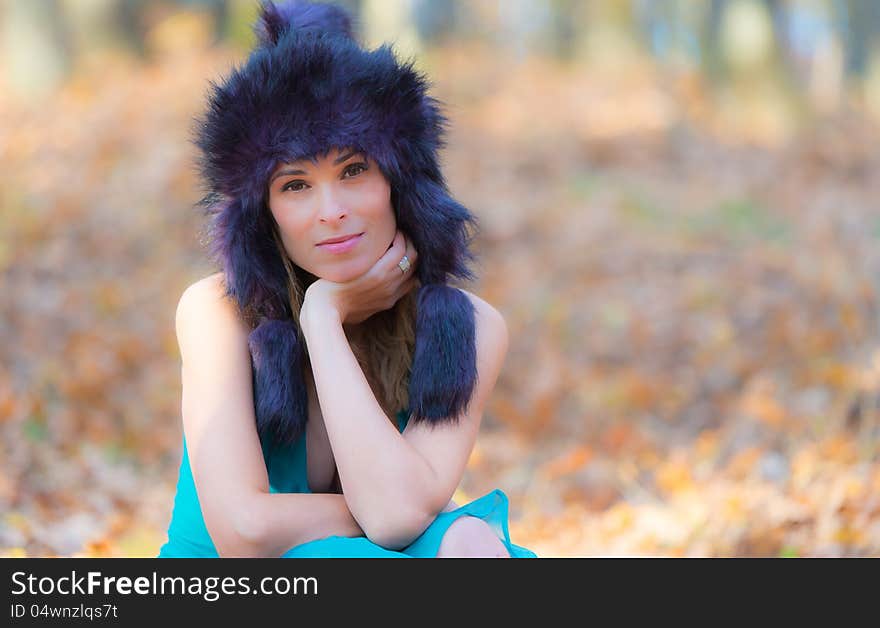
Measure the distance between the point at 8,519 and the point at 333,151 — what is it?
116 inches

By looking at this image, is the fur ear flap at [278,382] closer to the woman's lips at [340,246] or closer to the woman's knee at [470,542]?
the woman's lips at [340,246]

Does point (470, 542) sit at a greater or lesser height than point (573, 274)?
lesser

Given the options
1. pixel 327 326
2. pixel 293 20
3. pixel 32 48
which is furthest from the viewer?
pixel 32 48

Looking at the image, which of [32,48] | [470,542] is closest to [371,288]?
[470,542]

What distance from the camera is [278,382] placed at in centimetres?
271

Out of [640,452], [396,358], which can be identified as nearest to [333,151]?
[396,358]

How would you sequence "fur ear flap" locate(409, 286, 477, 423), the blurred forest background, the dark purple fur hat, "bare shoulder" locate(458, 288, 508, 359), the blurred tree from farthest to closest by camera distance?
the blurred tree, the blurred forest background, "bare shoulder" locate(458, 288, 508, 359), "fur ear flap" locate(409, 286, 477, 423), the dark purple fur hat

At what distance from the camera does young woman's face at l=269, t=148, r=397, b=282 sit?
8.68ft

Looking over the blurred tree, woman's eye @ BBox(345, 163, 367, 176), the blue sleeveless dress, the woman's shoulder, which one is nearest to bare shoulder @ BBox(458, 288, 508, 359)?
the woman's shoulder

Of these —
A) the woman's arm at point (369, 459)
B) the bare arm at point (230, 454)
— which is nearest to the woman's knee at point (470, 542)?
the woman's arm at point (369, 459)

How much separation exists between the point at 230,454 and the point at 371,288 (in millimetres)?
630

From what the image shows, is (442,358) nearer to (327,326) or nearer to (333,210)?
(327,326)

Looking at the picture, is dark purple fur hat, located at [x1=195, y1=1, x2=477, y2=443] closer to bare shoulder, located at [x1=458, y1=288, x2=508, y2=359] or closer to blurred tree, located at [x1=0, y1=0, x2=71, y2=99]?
Answer: bare shoulder, located at [x1=458, y1=288, x2=508, y2=359]
